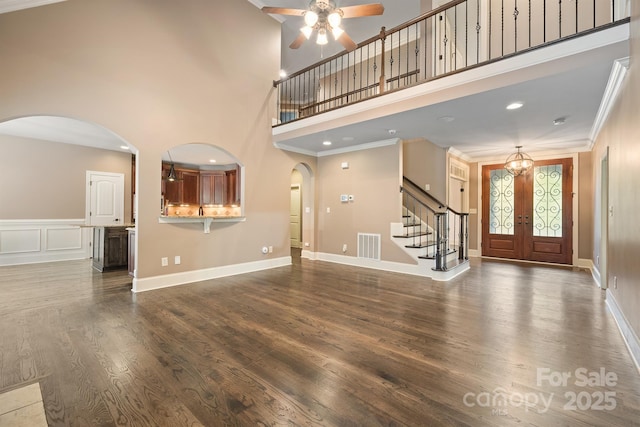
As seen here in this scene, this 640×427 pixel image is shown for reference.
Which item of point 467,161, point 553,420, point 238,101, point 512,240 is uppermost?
point 238,101

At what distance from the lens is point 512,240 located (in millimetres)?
6863

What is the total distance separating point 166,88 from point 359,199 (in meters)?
4.08

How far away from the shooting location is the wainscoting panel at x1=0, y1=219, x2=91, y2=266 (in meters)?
5.80

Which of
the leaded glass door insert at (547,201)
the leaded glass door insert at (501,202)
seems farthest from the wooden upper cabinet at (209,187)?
the leaded glass door insert at (547,201)

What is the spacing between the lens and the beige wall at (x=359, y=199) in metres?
5.57

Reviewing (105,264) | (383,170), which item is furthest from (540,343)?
(105,264)

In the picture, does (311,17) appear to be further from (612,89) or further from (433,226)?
(433,226)

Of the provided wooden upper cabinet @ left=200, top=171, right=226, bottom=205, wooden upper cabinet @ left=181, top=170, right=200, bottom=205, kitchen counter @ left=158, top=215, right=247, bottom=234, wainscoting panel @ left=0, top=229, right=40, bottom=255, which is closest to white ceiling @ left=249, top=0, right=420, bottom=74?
wooden upper cabinet @ left=200, top=171, right=226, bottom=205

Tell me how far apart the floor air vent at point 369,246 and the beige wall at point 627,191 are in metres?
3.36

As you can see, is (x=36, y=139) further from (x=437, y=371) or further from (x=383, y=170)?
(x=437, y=371)

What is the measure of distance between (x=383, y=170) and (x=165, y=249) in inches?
168

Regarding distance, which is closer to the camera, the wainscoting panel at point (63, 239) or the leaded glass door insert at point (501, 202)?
the wainscoting panel at point (63, 239)

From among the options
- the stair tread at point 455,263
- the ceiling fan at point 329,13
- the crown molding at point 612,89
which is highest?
the ceiling fan at point 329,13

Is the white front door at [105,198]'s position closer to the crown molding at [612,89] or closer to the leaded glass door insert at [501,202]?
the crown molding at [612,89]
